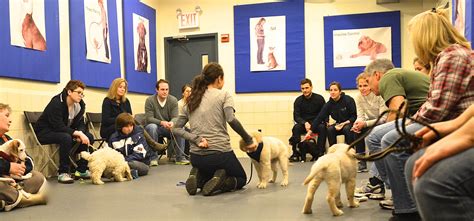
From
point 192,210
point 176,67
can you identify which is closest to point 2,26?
point 192,210

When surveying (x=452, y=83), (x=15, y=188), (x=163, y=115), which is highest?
(x=452, y=83)

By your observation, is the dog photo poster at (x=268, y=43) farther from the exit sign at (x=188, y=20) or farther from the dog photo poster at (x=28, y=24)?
the dog photo poster at (x=28, y=24)

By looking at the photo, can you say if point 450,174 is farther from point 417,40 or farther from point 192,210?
point 192,210

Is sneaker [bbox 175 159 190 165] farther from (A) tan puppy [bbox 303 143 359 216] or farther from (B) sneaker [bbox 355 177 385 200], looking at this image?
(A) tan puppy [bbox 303 143 359 216]

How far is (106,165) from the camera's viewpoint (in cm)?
504

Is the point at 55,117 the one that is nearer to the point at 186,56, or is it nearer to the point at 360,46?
the point at 186,56

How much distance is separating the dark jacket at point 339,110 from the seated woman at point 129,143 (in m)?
2.78

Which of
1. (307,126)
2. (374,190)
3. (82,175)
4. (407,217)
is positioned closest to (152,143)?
(82,175)

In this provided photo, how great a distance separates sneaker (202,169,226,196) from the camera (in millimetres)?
3896

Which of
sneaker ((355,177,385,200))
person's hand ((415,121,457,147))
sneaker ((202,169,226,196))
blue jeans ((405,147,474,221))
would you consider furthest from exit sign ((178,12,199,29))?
blue jeans ((405,147,474,221))

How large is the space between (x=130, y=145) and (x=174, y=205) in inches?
89.9

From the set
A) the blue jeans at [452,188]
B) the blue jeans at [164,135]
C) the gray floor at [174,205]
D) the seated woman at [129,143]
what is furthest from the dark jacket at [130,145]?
the blue jeans at [452,188]

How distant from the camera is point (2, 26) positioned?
5047 mm

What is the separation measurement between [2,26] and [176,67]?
171 inches
